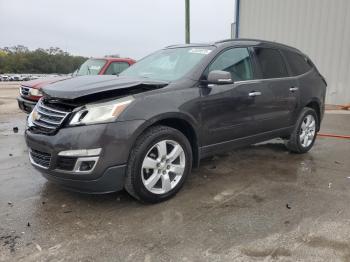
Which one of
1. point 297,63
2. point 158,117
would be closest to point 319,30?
point 297,63

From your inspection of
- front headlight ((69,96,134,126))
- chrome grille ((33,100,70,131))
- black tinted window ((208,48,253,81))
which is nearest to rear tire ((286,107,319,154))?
black tinted window ((208,48,253,81))

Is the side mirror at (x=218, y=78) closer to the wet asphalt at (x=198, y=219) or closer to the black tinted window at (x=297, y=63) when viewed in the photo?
the wet asphalt at (x=198, y=219)

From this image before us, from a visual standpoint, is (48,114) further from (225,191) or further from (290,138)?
(290,138)

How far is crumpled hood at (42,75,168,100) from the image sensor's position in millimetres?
3487

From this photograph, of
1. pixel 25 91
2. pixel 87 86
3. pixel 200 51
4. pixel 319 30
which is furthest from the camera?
pixel 319 30

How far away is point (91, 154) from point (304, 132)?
3.82 m

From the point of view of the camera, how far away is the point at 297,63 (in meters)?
5.77

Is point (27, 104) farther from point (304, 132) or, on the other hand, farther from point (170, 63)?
point (304, 132)

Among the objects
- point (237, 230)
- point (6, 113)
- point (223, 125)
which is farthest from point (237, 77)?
point (6, 113)

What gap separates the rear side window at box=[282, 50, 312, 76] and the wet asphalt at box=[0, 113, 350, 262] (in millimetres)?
1543

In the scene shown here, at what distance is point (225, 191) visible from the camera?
4.21m

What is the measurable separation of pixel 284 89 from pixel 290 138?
0.89 meters

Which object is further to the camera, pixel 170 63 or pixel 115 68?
pixel 115 68

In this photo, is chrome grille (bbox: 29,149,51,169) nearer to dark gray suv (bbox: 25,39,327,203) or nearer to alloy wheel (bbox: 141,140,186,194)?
dark gray suv (bbox: 25,39,327,203)
